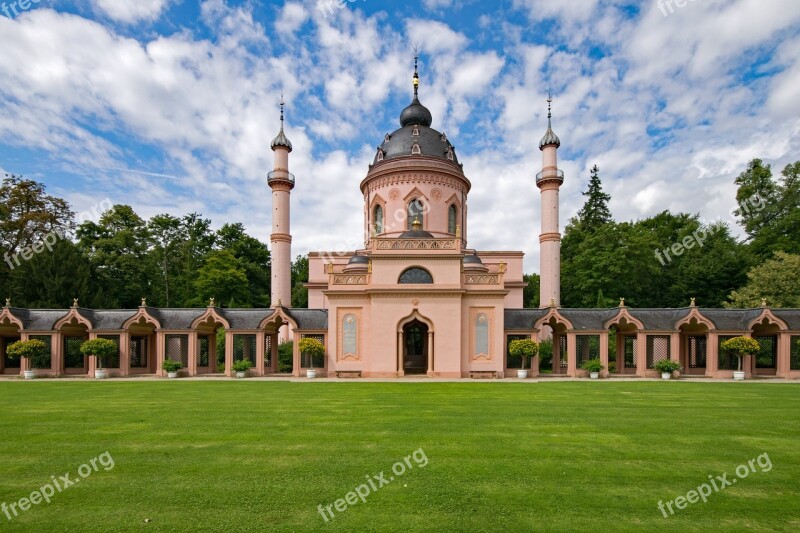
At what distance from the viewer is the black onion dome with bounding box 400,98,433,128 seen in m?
43.0

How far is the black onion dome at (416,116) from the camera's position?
43000mm

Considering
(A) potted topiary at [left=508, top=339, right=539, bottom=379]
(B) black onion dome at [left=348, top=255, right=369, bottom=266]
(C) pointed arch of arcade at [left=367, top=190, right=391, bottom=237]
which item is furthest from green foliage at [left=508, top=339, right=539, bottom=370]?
(C) pointed arch of arcade at [left=367, top=190, right=391, bottom=237]

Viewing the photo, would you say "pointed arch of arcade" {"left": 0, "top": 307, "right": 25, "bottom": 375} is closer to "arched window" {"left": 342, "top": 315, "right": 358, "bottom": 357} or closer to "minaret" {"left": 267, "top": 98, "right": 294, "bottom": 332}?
"minaret" {"left": 267, "top": 98, "right": 294, "bottom": 332}

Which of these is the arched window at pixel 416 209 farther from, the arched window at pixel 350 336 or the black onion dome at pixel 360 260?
the arched window at pixel 350 336

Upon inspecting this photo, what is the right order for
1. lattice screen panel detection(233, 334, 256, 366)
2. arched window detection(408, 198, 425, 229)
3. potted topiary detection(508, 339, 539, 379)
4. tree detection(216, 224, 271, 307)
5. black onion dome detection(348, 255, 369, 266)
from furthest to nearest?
tree detection(216, 224, 271, 307) → arched window detection(408, 198, 425, 229) → black onion dome detection(348, 255, 369, 266) → lattice screen panel detection(233, 334, 256, 366) → potted topiary detection(508, 339, 539, 379)

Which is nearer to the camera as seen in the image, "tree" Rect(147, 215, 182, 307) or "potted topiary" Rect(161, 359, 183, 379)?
"potted topiary" Rect(161, 359, 183, 379)

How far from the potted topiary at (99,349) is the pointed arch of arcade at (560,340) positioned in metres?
26.4

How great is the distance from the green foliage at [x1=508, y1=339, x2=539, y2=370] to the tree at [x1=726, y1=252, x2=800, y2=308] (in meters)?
20.6

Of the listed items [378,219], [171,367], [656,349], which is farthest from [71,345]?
[656,349]

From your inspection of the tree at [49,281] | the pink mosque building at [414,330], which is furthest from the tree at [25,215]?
the pink mosque building at [414,330]

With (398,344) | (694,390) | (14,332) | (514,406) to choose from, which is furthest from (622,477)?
(14,332)

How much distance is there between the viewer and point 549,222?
3950cm

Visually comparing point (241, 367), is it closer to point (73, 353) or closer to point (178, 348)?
point (178, 348)

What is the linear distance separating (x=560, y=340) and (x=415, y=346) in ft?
33.0
